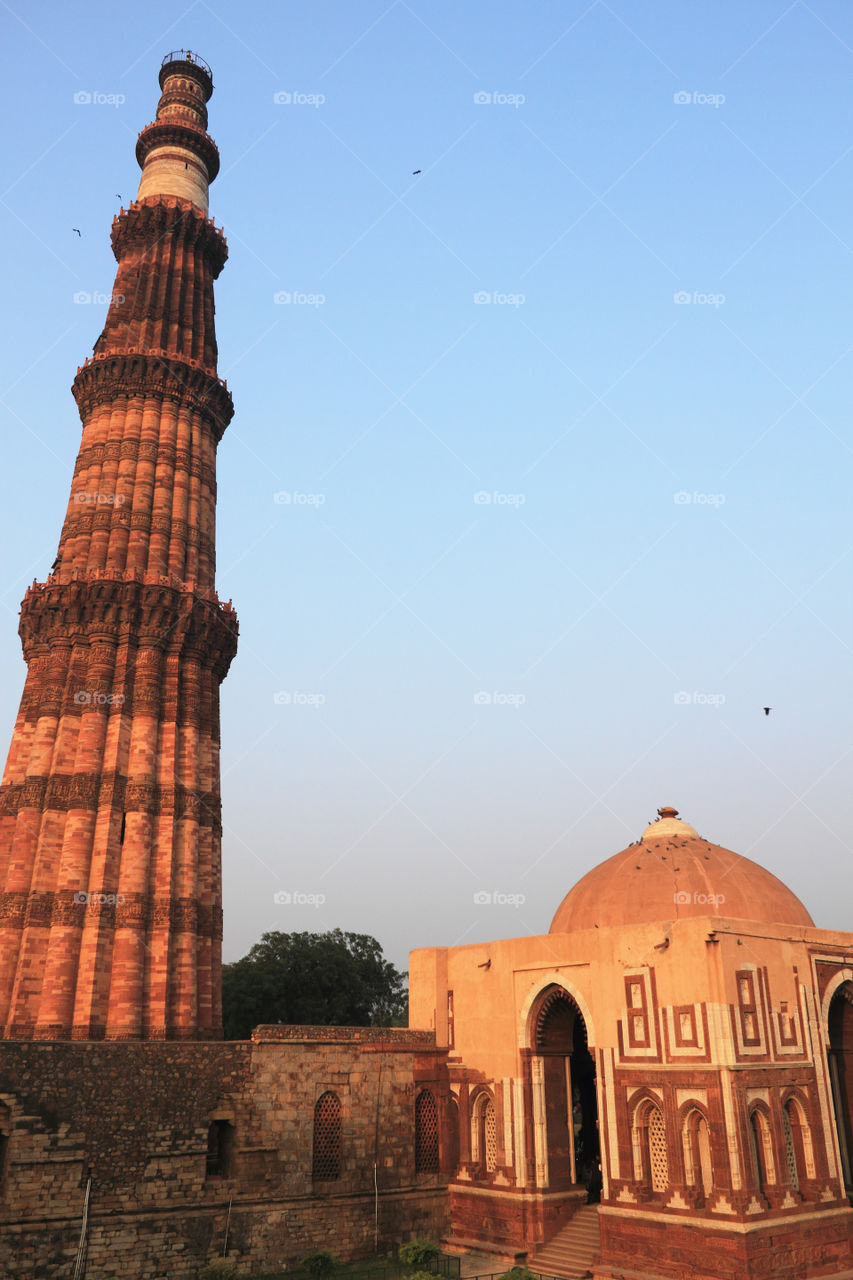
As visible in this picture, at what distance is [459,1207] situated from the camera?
25703 mm

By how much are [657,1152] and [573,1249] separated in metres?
3.72

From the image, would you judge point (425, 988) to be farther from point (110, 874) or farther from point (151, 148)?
A: point (151, 148)

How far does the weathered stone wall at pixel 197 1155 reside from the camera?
2002cm

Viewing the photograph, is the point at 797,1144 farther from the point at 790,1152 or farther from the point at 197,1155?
the point at 197,1155

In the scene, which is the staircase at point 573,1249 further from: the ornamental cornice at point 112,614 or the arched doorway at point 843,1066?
the ornamental cornice at point 112,614

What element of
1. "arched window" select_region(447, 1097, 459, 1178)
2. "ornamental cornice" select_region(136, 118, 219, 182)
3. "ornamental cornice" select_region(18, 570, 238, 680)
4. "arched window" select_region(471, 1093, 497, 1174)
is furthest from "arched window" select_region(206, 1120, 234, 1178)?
"ornamental cornice" select_region(136, 118, 219, 182)

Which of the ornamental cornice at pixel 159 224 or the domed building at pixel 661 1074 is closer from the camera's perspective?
the domed building at pixel 661 1074

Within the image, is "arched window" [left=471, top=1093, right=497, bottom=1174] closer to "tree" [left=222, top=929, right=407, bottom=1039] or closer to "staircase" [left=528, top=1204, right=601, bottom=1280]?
"staircase" [left=528, top=1204, right=601, bottom=1280]

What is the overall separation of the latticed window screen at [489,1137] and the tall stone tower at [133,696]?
821 centimetres

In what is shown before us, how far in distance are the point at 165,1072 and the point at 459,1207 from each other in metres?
9.44

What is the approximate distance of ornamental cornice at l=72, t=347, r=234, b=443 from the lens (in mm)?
34156

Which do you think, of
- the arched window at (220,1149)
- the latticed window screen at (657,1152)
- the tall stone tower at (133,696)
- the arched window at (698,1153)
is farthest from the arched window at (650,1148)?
the tall stone tower at (133,696)

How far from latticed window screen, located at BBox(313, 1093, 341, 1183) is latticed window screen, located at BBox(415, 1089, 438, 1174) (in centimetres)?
279

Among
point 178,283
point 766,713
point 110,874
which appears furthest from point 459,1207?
point 178,283
